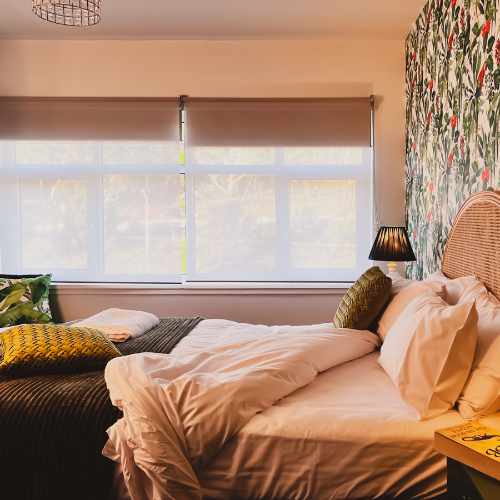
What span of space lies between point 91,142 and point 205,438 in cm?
319

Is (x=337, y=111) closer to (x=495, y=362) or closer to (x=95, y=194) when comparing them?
(x=95, y=194)

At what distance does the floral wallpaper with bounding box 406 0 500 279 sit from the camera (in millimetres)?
2244

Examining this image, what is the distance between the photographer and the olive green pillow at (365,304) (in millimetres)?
2295

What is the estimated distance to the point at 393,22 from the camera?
3.59 meters

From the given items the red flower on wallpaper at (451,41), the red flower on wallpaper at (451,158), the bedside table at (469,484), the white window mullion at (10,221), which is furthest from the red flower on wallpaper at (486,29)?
the white window mullion at (10,221)

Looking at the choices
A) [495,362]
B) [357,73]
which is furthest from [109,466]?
[357,73]

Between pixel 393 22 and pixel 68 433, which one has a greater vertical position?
pixel 393 22

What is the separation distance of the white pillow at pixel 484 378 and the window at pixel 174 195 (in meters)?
2.39

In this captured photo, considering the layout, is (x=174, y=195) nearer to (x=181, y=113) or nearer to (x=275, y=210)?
(x=181, y=113)

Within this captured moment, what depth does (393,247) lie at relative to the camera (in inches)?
130

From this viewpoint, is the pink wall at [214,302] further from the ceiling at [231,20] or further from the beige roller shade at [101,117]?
the ceiling at [231,20]

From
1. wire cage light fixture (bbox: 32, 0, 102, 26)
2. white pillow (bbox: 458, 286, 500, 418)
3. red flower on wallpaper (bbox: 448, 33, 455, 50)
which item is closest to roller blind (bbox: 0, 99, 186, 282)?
wire cage light fixture (bbox: 32, 0, 102, 26)

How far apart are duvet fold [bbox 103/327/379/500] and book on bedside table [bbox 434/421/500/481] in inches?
22.0

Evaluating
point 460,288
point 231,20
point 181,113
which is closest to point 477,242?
point 460,288
